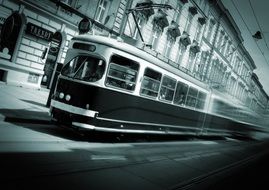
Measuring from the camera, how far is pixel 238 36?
40688mm

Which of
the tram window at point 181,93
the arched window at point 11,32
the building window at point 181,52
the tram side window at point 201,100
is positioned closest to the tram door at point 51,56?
the arched window at point 11,32

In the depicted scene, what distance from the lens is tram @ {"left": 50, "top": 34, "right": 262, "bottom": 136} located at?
790cm

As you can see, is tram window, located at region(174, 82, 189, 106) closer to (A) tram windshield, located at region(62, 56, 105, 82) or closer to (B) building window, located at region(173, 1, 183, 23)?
(A) tram windshield, located at region(62, 56, 105, 82)

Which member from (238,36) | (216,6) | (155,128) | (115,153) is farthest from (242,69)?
(115,153)

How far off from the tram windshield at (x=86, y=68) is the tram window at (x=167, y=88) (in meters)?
3.19

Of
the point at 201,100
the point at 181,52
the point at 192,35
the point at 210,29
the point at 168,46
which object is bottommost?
the point at 201,100

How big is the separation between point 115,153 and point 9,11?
912 centimetres

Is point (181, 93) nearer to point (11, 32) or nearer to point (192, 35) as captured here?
point (11, 32)

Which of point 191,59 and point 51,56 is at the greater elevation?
point 191,59

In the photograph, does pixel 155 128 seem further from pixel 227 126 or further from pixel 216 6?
pixel 216 6

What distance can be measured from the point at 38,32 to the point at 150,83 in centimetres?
770

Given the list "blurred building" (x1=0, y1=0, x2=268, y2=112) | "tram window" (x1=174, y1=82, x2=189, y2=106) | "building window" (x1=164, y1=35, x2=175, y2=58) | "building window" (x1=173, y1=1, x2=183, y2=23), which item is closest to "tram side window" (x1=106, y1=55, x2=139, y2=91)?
"blurred building" (x1=0, y1=0, x2=268, y2=112)

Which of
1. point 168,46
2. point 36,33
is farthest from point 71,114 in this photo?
point 168,46

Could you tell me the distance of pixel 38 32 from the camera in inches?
571
